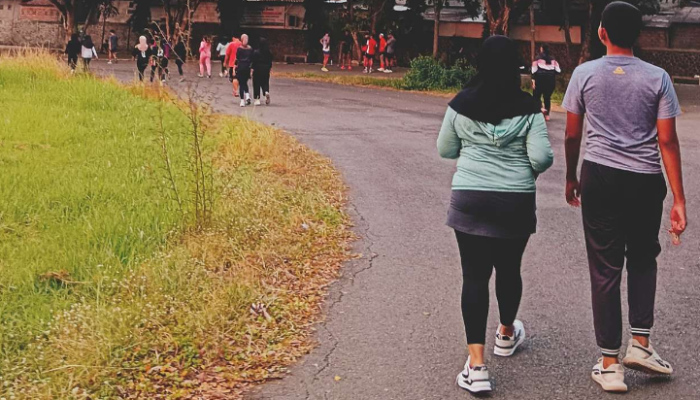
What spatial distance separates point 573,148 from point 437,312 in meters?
1.80

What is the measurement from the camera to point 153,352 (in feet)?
18.1

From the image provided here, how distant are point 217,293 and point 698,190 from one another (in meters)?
7.26

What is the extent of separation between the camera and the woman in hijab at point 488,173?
4906 millimetres

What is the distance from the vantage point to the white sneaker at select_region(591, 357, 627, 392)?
196 inches

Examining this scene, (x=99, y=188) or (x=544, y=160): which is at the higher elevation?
(x=544, y=160)

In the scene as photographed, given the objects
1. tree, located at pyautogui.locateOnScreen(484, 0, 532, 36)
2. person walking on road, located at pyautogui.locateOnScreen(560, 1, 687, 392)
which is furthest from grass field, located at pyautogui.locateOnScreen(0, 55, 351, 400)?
tree, located at pyautogui.locateOnScreen(484, 0, 532, 36)

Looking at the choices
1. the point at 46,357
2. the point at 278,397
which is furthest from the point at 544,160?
the point at 46,357

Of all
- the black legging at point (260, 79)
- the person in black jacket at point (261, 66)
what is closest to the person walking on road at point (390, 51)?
the black legging at point (260, 79)

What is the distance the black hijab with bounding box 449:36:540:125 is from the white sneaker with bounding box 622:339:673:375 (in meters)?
1.33

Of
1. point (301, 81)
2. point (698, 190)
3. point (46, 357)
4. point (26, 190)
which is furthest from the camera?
point (301, 81)

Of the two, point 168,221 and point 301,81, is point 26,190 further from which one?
point 301,81

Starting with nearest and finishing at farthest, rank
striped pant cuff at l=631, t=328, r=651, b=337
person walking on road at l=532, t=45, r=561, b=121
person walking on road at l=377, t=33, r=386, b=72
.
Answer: striped pant cuff at l=631, t=328, r=651, b=337, person walking on road at l=532, t=45, r=561, b=121, person walking on road at l=377, t=33, r=386, b=72

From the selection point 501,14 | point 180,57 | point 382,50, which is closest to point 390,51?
point 382,50

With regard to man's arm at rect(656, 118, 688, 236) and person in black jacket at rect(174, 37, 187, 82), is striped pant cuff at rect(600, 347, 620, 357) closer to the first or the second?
man's arm at rect(656, 118, 688, 236)
